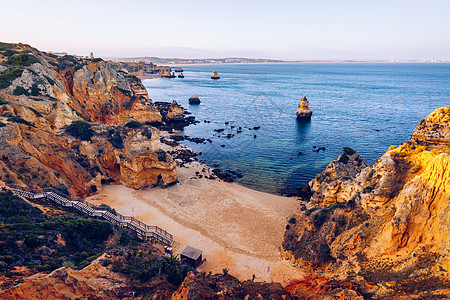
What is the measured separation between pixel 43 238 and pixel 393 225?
907 inches

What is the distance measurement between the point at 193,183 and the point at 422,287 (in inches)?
1124

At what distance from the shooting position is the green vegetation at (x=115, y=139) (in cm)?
3506

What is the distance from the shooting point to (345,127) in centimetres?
6725

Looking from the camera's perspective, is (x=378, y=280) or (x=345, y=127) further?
(x=345, y=127)

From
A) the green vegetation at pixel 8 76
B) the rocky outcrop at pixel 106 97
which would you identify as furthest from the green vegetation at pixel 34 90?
the rocky outcrop at pixel 106 97

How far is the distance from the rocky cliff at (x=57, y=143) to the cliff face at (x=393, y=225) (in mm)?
21833

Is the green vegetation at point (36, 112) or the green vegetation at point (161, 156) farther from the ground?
the green vegetation at point (36, 112)

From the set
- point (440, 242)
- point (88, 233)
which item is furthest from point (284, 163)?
point (88, 233)

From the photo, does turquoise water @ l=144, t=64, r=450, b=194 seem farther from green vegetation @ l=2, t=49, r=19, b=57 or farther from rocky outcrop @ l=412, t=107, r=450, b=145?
green vegetation @ l=2, t=49, r=19, b=57

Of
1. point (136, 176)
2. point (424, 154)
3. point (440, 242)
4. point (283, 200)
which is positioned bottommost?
point (283, 200)

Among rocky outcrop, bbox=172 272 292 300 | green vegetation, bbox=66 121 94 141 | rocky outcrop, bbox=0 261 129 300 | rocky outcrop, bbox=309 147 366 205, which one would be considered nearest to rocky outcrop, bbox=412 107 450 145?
rocky outcrop, bbox=309 147 366 205

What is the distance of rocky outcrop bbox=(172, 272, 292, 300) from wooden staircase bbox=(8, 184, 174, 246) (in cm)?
845

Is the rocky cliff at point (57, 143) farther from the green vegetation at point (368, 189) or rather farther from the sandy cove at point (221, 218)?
the green vegetation at point (368, 189)

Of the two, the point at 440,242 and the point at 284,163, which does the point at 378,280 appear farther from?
the point at 284,163
